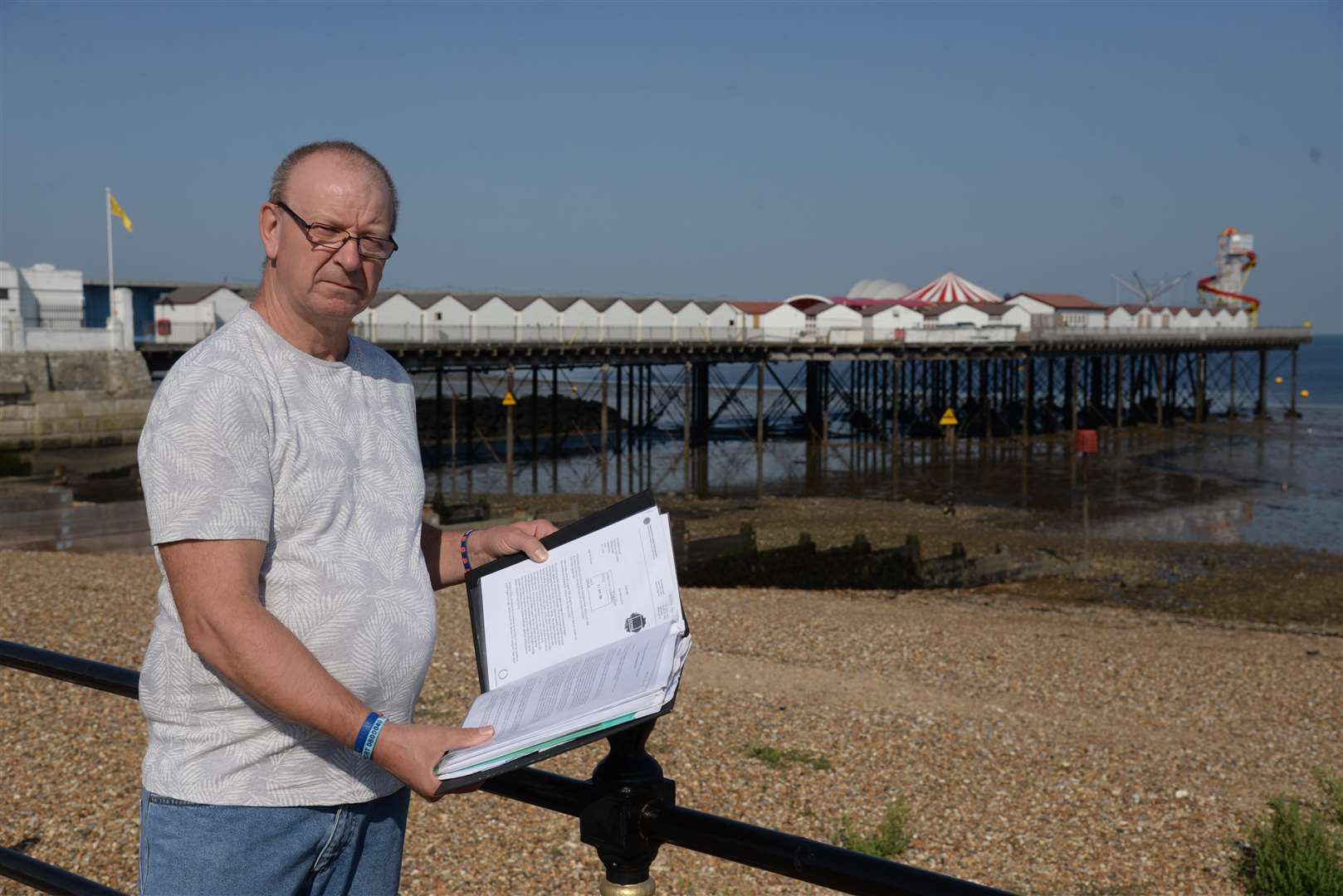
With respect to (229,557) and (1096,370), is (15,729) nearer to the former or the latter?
(229,557)

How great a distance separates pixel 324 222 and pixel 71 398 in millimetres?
28622

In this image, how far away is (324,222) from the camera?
1.73 m

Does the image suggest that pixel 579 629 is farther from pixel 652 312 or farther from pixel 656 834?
pixel 652 312

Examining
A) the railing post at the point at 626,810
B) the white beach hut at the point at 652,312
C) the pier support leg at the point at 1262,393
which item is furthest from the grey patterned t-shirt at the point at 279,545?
the pier support leg at the point at 1262,393

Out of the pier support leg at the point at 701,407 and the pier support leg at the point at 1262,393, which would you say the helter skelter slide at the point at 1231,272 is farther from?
the pier support leg at the point at 701,407

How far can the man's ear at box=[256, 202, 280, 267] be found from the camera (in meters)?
1.76

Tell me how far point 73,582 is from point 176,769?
10360 millimetres

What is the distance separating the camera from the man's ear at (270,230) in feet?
5.78

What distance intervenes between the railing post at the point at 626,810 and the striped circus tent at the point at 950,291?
55045 millimetres

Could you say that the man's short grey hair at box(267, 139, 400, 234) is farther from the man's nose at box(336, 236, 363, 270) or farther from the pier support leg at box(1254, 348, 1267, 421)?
the pier support leg at box(1254, 348, 1267, 421)

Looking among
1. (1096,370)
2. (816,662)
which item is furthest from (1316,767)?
(1096,370)

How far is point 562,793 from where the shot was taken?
166cm

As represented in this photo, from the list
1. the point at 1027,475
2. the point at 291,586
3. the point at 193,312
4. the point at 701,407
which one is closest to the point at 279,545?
the point at 291,586

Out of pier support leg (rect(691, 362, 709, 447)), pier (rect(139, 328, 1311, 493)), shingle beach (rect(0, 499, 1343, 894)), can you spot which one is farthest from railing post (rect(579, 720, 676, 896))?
pier support leg (rect(691, 362, 709, 447))
